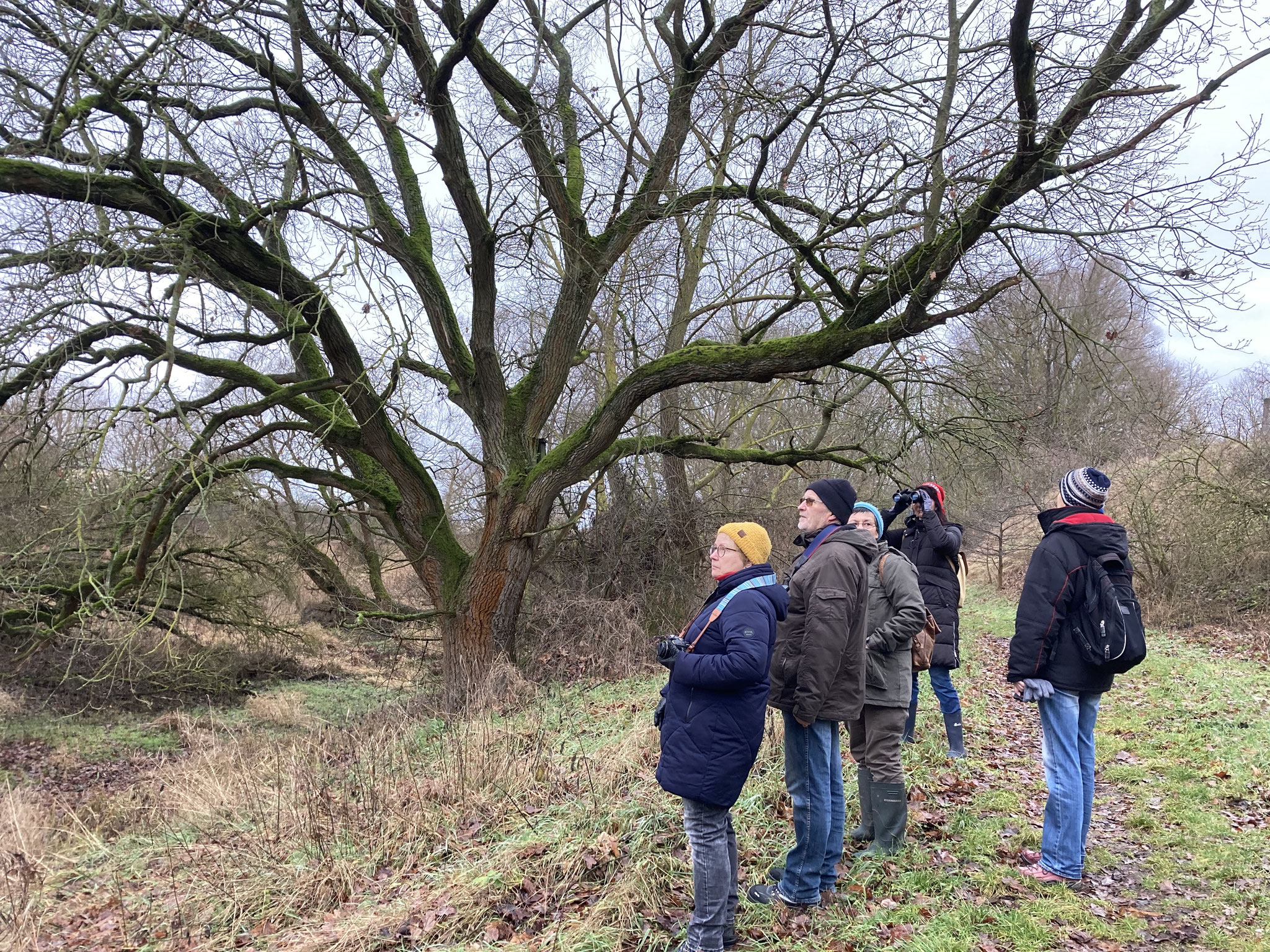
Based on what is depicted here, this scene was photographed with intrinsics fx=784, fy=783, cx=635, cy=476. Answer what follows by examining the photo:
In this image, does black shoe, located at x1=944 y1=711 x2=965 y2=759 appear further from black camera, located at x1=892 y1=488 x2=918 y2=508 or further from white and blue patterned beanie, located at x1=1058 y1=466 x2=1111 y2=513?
white and blue patterned beanie, located at x1=1058 y1=466 x2=1111 y2=513

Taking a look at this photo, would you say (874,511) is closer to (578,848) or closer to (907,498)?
(907,498)

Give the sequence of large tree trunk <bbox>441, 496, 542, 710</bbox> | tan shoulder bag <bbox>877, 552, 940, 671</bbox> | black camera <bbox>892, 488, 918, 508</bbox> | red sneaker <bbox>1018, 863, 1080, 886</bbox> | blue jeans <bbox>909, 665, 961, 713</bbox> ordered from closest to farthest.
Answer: red sneaker <bbox>1018, 863, 1080, 886</bbox> < tan shoulder bag <bbox>877, 552, 940, 671</bbox> < blue jeans <bbox>909, 665, 961, 713</bbox> < black camera <bbox>892, 488, 918, 508</bbox> < large tree trunk <bbox>441, 496, 542, 710</bbox>

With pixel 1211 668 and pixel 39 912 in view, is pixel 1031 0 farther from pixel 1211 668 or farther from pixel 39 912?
pixel 39 912

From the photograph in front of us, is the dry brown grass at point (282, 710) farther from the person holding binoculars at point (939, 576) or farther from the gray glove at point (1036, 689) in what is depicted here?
the gray glove at point (1036, 689)

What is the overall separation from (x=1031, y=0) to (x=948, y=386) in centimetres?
479

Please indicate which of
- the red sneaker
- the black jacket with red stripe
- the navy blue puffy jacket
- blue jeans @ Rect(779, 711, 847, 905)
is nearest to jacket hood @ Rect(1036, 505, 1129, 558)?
the black jacket with red stripe

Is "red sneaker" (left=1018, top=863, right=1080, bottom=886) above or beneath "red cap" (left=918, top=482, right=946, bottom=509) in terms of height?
beneath

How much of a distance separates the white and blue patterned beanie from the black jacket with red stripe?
0.07m

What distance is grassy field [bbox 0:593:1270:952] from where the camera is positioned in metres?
3.66

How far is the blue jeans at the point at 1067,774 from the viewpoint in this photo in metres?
3.88

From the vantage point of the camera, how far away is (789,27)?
25.9ft

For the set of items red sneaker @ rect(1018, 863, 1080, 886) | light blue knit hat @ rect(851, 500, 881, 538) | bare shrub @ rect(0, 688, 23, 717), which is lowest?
bare shrub @ rect(0, 688, 23, 717)

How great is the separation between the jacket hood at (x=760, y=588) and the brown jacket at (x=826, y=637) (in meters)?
0.39

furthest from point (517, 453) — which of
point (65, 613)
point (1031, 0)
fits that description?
point (1031, 0)
